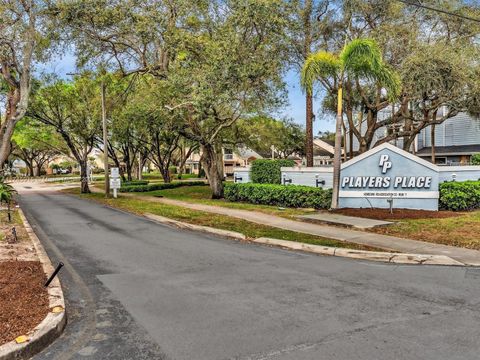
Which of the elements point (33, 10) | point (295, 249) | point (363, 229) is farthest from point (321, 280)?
point (33, 10)

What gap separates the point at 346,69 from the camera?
15.5 meters

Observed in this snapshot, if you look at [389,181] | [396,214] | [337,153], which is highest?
[337,153]

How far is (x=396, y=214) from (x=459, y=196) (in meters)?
3.10

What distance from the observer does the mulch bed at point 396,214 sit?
14531mm

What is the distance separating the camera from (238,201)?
23.5 m

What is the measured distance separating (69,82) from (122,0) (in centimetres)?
1310

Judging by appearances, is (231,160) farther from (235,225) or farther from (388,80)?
(235,225)

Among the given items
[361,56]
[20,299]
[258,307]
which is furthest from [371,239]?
[20,299]

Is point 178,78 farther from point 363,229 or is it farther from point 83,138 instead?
point 83,138

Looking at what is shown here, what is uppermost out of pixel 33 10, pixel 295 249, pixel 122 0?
pixel 122 0

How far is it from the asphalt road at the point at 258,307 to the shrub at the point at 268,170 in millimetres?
13863

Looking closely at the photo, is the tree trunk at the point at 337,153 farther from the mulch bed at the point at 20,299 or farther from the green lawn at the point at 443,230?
the mulch bed at the point at 20,299

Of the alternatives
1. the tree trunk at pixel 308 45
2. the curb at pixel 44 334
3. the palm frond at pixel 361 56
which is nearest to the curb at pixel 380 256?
the curb at pixel 44 334

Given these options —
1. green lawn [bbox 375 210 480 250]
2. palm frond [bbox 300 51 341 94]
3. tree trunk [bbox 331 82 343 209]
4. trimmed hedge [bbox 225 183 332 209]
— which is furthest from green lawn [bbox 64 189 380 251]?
palm frond [bbox 300 51 341 94]
